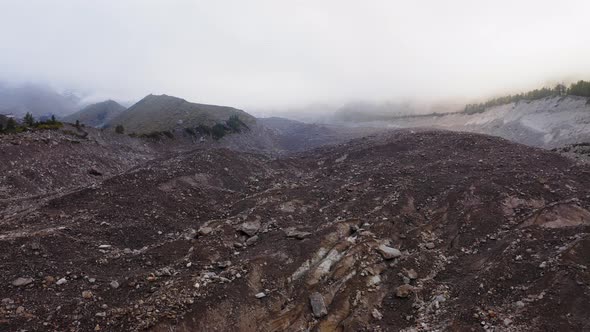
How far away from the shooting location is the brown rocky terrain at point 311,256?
11312 mm

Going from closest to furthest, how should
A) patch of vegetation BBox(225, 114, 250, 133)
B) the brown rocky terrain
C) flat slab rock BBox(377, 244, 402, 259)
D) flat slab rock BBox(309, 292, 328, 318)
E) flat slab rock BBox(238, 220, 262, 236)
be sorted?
the brown rocky terrain
flat slab rock BBox(309, 292, 328, 318)
flat slab rock BBox(377, 244, 402, 259)
flat slab rock BBox(238, 220, 262, 236)
patch of vegetation BBox(225, 114, 250, 133)

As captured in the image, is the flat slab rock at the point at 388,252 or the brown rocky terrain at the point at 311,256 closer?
the brown rocky terrain at the point at 311,256

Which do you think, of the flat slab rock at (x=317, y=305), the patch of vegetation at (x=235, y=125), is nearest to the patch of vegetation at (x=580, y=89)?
the patch of vegetation at (x=235, y=125)

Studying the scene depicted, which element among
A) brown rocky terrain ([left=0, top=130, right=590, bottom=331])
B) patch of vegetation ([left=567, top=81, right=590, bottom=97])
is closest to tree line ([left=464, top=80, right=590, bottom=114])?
patch of vegetation ([left=567, top=81, right=590, bottom=97])

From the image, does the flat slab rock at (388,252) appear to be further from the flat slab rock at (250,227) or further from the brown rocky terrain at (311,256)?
the flat slab rock at (250,227)

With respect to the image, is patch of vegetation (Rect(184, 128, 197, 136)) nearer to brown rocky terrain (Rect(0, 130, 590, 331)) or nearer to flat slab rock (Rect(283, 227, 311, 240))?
brown rocky terrain (Rect(0, 130, 590, 331))

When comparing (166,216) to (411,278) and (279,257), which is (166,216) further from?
(411,278)

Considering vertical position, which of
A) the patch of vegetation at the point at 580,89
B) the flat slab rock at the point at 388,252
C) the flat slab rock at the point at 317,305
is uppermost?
the patch of vegetation at the point at 580,89

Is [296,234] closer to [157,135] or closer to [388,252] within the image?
[388,252]

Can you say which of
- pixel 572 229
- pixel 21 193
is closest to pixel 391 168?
pixel 572 229

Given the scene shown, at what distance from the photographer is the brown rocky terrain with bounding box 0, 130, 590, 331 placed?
11.3 metres

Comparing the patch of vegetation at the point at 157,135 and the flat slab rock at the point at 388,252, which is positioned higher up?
the patch of vegetation at the point at 157,135

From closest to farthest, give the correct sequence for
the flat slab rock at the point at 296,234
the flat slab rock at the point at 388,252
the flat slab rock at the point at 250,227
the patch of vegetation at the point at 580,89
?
the flat slab rock at the point at 388,252 → the flat slab rock at the point at 296,234 → the flat slab rock at the point at 250,227 → the patch of vegetation at the point at 580,89

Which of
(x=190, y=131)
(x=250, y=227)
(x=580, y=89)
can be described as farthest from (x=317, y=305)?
(x=580, y=89)
